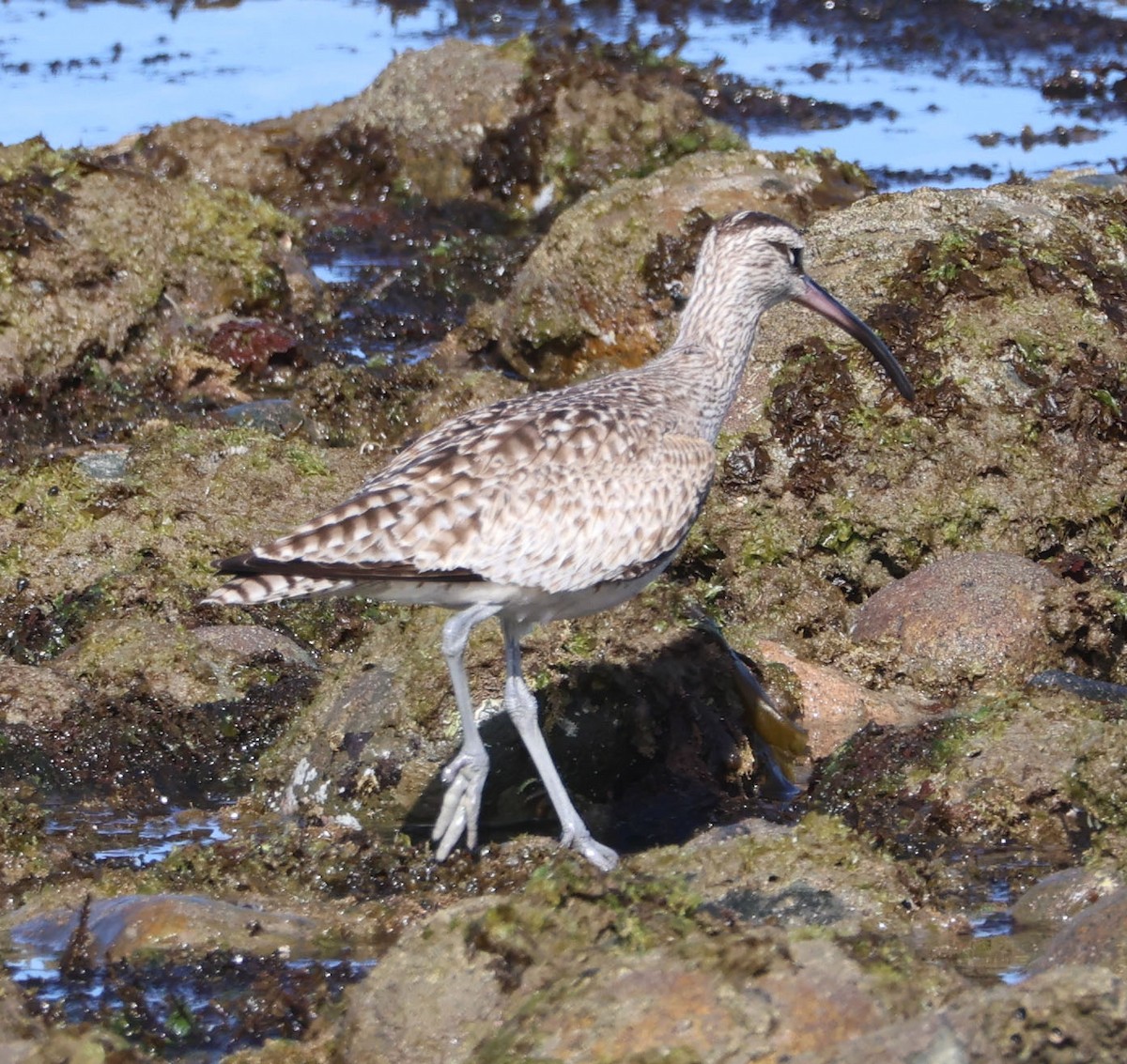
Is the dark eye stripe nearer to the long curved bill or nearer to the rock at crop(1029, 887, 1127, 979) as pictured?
the long curved bill

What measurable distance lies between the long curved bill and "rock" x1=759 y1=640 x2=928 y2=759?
1483mm

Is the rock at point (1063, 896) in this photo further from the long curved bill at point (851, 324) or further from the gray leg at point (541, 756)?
the long curved bill at point (851, 324)

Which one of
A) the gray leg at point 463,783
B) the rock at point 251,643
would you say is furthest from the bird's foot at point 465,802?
the rock at point 251,643

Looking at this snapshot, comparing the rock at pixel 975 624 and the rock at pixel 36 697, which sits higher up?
the rock at pixel 975 624

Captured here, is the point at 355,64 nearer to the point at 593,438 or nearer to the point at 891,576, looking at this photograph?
the point at 891,576

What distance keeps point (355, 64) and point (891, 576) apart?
1695 cm

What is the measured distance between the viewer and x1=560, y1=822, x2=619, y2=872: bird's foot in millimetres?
6973

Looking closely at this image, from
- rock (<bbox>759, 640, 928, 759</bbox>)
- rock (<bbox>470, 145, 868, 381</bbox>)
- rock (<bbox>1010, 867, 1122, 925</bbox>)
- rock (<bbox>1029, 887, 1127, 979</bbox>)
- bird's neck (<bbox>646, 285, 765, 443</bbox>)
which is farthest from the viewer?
rock (<bbox>470, 145, 868, 381</bbox>)

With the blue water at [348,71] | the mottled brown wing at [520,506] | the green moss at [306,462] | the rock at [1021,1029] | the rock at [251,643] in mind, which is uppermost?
the mottled brown wing at [520,506]

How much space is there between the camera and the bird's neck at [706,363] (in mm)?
7500

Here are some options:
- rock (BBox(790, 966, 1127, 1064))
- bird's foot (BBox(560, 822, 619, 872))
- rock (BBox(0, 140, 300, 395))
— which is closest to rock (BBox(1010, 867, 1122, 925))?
bird's foot (BBox(560, 822, 619, 872))

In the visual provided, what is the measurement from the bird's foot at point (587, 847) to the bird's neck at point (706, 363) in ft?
5.15

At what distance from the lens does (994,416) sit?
9703 mm

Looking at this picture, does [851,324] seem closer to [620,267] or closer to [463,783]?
[463,783]
